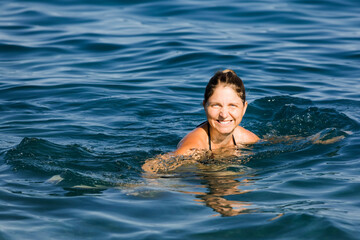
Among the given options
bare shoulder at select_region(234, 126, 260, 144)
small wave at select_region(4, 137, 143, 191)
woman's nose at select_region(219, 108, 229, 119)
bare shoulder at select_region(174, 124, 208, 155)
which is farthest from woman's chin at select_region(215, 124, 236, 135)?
small wave at select_region(4, 137, 143, 191)

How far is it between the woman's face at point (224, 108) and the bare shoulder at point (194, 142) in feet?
1.08

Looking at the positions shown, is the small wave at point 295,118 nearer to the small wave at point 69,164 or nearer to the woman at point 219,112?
the woman at point 219,112

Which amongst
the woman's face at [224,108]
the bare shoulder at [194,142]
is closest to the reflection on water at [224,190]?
the bare shoulder at [194,142]

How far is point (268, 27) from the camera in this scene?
14.9 meters

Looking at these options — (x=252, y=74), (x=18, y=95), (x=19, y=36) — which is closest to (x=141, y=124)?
(x=18, y=95)

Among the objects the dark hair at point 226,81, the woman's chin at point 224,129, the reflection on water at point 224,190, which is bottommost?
the reflection on water at point 224,190

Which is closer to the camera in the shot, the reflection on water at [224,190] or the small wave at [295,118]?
the reflection on water at [224,190]

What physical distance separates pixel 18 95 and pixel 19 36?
464 cm

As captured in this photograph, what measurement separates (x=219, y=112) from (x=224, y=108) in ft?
0.27

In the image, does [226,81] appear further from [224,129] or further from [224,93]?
[224,129]

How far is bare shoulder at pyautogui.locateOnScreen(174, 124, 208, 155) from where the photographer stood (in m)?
6.92

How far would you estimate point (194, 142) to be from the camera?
700cm

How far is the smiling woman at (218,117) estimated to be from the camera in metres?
6.53

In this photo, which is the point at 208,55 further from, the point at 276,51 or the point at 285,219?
the point at 285,219
